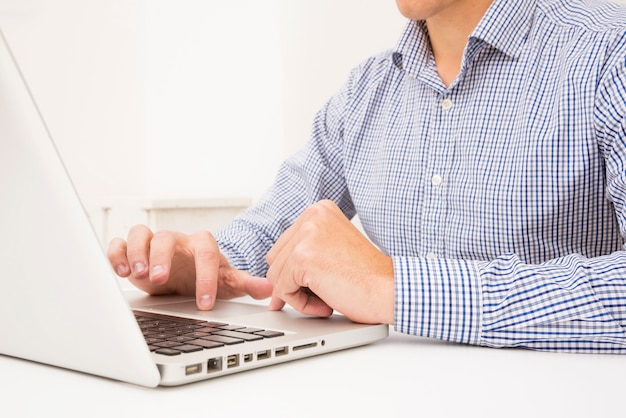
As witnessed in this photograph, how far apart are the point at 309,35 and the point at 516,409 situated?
7.54 feet

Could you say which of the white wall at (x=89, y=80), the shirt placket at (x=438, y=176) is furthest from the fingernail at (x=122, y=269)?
the white wall at (x=89, y=80)

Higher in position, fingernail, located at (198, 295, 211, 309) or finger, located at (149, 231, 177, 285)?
finger, located at (149, 231, 177, 285)

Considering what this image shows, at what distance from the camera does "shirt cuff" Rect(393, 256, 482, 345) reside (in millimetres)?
703

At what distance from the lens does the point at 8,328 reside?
0.58m

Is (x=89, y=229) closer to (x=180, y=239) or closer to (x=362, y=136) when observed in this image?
(x=180, y=239)

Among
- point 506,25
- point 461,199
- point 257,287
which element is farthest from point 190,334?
point 506,25

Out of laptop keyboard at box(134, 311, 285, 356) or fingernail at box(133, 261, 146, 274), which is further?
fingernail at box(133, 261, 146, 274)

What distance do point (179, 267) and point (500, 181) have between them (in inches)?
20.2

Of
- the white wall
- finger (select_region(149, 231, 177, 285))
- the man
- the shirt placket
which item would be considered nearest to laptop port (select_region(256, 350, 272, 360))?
the man

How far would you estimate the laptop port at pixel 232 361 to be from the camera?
21.3 inches

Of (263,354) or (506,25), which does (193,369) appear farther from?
(506,25)

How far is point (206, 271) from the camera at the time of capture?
0.86 m

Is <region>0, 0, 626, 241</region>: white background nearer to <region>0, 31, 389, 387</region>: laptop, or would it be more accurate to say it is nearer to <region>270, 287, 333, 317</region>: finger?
<region>270, 287, 333, 317</region>: finger

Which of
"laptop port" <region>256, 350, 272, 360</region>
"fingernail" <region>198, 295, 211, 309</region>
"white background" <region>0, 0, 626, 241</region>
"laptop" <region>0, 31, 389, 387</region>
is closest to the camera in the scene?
"laptop" <region>0, 31, 389, 387</region>
